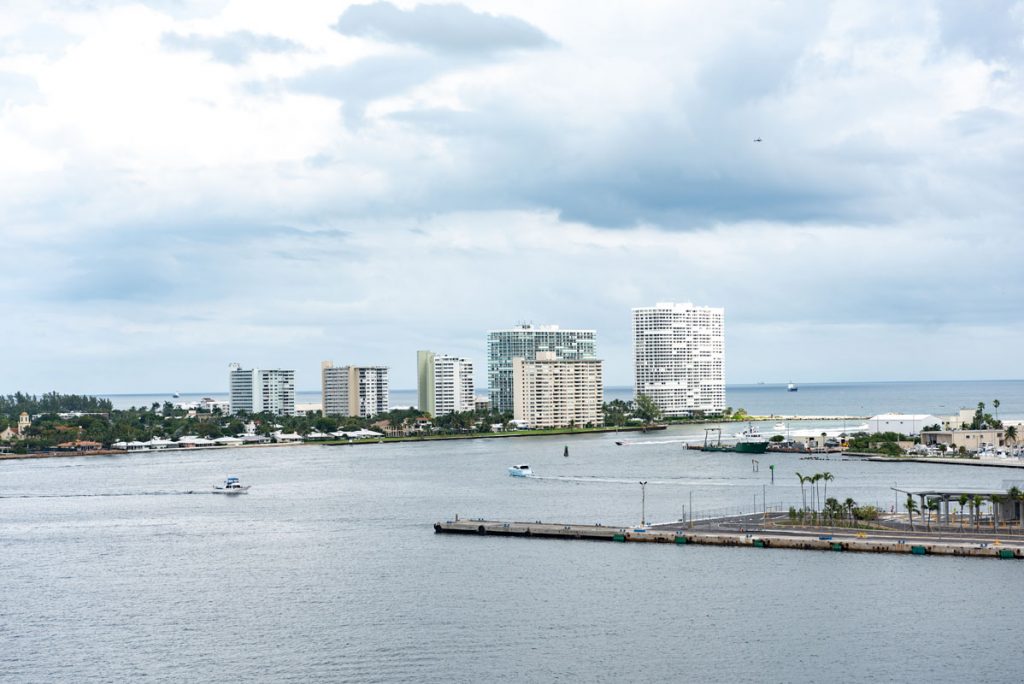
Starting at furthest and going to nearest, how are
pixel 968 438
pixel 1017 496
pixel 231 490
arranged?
pixel 968 438
pixel 231 490
pixel 1017 496

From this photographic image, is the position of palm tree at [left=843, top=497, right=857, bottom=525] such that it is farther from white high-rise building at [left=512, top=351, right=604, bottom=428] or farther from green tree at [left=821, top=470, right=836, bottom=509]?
white high-rise building at [left=512, top=351, right=604, bottom=428]

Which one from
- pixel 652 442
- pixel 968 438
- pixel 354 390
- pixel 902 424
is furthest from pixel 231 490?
pixel 354 390

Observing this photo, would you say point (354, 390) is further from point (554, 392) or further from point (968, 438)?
point (968, 438)

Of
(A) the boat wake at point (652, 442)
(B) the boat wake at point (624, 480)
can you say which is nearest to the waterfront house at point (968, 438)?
(A) the boat wake at point (652, 442)

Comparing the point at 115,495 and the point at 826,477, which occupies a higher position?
the point at 826,477

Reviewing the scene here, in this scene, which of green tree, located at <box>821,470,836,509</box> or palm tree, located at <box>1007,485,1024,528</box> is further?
green tree, located at <box>821,470,836,509</box>

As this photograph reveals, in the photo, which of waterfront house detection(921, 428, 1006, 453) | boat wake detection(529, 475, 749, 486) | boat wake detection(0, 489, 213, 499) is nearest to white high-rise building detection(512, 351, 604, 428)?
waterfront house detection(921, 428, 1006, 453)

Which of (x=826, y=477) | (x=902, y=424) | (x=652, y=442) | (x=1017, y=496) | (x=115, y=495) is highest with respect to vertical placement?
(x=902, y=424)
